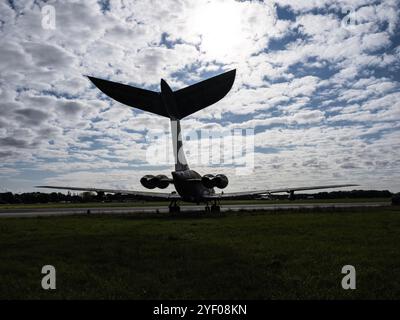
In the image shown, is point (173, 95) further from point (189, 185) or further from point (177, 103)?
point (189, 185)

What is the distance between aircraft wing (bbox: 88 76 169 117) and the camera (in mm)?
20062

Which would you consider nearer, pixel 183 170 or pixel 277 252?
pixel 277 252

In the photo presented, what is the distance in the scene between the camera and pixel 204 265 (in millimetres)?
8125

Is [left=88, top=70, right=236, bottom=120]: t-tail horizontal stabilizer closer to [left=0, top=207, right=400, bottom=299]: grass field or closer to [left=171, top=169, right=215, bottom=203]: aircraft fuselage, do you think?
[left=171, top=169, right=215, bottom=203]: aircraft fuselage

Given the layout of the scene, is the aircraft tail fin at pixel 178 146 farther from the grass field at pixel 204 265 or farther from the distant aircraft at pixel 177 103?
the grass field at pixel 204 265

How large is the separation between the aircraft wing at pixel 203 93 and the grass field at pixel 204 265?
30.0 ft

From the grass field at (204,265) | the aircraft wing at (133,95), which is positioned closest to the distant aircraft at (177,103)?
the aircraft wing at (133,95)

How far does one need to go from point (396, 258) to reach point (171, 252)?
18.7 ft

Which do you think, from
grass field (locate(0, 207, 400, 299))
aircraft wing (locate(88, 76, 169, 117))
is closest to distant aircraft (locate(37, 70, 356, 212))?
aircraft wing (locate(88, 76, 169, 117))

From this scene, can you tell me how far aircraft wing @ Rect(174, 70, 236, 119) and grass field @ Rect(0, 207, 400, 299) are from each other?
915cm

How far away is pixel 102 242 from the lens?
476 inches

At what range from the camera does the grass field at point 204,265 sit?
6.14 m
